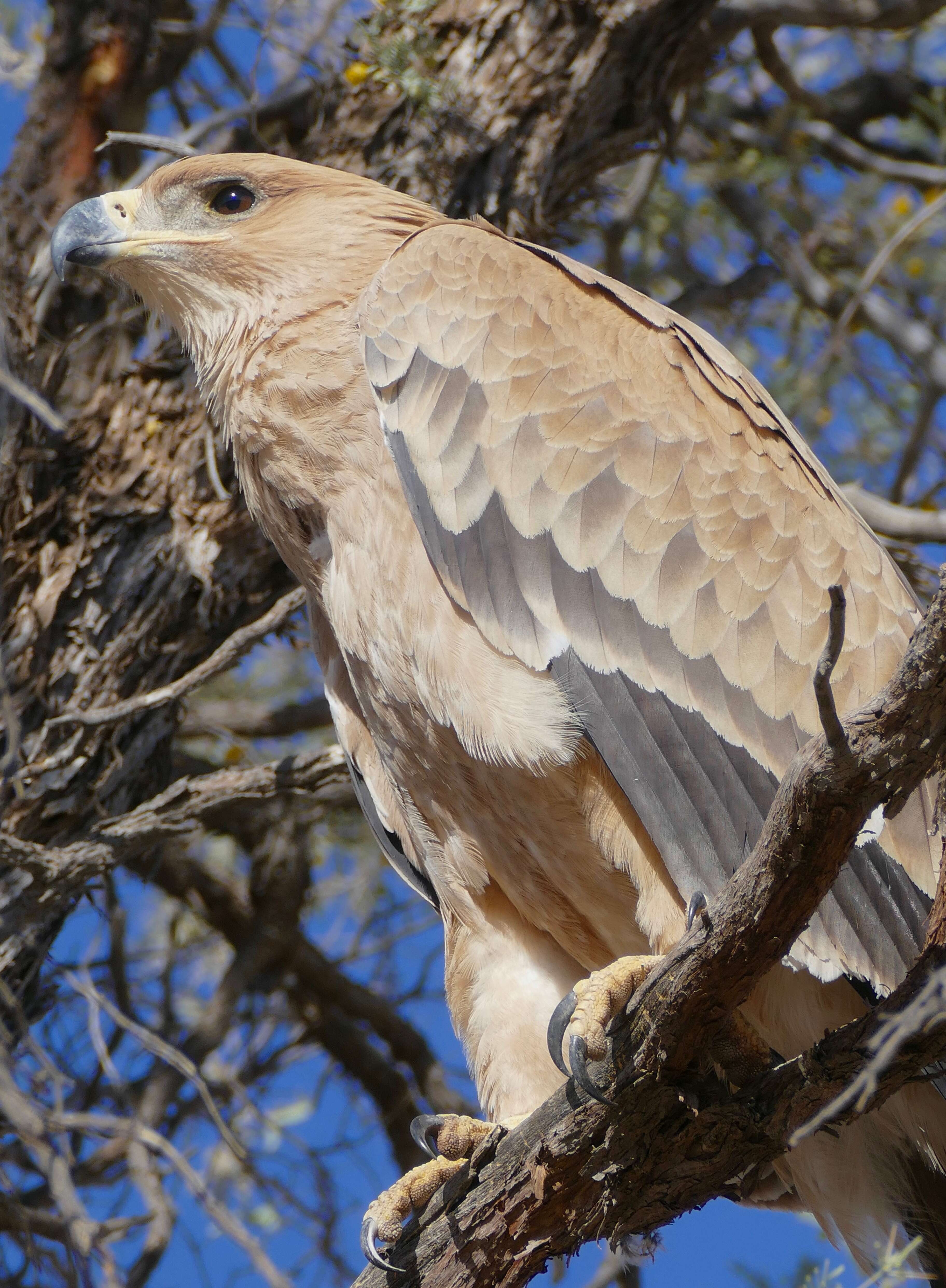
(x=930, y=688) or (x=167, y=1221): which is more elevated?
(x=167, y=1221)

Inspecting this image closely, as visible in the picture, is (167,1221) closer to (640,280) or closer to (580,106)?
(580,106)

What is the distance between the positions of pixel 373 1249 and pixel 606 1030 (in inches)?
31.3

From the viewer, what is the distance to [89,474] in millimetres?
4602

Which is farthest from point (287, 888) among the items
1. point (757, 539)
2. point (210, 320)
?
point (757, 539)

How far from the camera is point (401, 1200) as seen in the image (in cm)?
313

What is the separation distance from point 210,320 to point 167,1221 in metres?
2.61

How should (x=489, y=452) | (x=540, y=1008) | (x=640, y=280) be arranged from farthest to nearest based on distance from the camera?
1. (x=640, y=280)
2. (x=540, y=1008)
3. (x=489, y=452)

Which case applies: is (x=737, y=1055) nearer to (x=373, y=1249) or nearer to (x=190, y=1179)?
(x=373, y=1249)

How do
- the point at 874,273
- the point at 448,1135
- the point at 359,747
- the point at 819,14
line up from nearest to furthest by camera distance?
the point at 448,1135, the point at 359,747, the point at 874,273, the point at 819,14

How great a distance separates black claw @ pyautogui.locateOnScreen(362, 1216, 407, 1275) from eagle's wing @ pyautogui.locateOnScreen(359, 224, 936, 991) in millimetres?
1016

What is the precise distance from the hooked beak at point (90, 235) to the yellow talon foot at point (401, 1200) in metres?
2.63

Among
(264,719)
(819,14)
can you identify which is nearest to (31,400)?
(264,719)

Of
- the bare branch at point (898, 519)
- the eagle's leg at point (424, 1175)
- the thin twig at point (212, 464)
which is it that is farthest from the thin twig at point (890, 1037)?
the thin twig at point (212, 464)

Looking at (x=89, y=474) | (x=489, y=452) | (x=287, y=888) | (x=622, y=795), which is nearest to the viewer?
(x=622, y=795)
